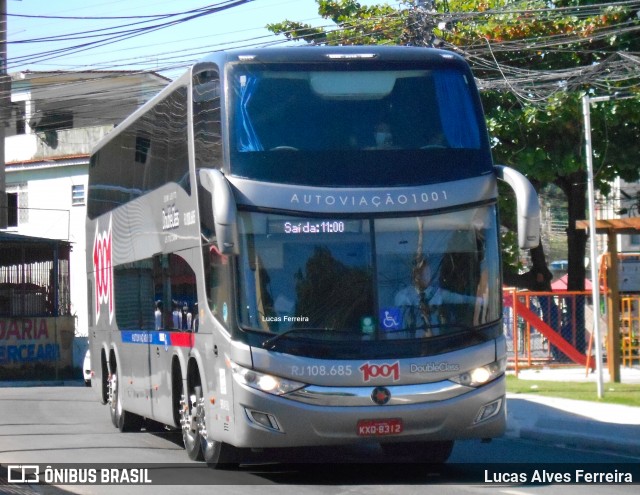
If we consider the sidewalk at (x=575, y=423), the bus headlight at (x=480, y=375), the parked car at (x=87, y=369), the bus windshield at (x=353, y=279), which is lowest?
the parked car at (x=87, y=369)

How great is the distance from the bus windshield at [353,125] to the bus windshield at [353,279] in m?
0.46

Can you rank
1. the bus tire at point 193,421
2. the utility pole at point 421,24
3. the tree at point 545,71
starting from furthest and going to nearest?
the tree at point 545,71, the utility pole at point 421,24, the bus tire at point 193,421

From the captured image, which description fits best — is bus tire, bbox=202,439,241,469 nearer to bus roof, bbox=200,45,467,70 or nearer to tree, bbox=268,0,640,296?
bus roof, bbox=200,45,467,70

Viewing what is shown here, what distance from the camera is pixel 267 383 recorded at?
10.2 meters

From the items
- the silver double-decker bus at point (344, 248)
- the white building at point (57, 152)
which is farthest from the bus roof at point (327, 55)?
the white building at point (57, 152)

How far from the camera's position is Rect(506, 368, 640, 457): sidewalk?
1356 cm

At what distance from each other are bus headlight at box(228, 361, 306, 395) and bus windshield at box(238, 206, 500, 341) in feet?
1.30

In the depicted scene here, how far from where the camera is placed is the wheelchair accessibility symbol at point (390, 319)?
34.1 feet

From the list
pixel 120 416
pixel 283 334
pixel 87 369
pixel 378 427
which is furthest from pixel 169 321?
pixel 87 369

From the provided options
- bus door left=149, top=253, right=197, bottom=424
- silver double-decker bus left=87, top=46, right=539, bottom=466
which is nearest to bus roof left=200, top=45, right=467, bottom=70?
silver double-decker bus left=87, top=46, right=539, bottom=466

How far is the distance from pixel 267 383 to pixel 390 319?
1252mm

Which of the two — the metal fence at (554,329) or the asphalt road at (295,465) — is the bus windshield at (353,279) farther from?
the metal fence at (554,329)

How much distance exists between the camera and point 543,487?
409 inches

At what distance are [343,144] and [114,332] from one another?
7.26m
